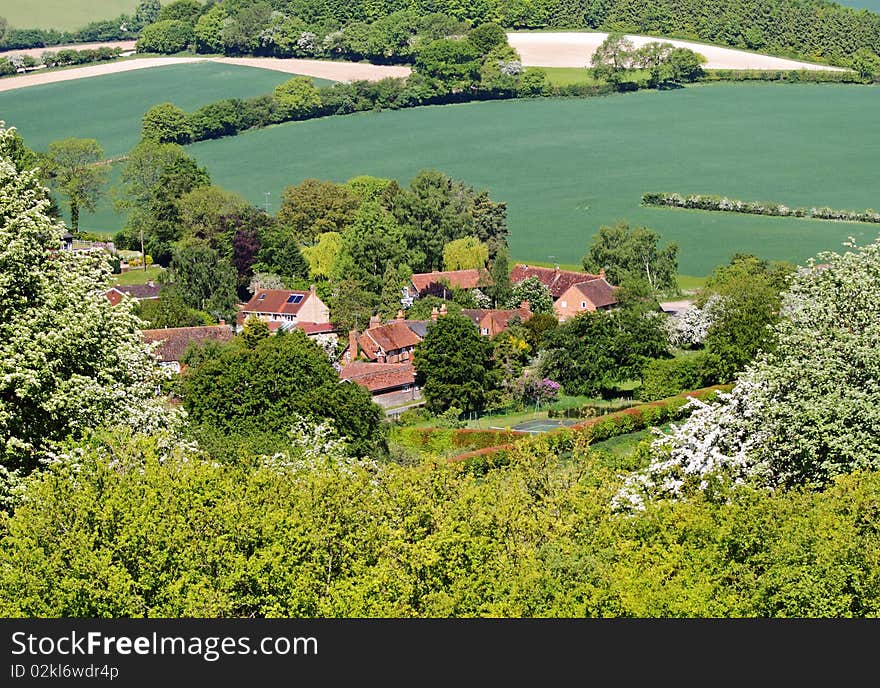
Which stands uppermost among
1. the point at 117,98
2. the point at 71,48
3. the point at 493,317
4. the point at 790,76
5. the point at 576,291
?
the point at 71,48

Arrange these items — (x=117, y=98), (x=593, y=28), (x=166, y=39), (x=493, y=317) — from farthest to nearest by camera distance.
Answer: (x=593, y=28) → (x=166, y=39) → (x=117, y=98) → (x=493, y=317)

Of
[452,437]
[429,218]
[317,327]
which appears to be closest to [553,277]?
[429,218]

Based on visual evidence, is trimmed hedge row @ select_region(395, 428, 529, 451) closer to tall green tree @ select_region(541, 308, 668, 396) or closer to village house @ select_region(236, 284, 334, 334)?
tall green tree @ select_region(541, 308, 668, 396)

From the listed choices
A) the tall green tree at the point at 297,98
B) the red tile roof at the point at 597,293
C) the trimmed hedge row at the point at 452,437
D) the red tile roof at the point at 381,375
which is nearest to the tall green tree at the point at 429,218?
the red tile roof at the point at 597,293

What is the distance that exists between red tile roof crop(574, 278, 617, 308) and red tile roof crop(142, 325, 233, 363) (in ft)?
75.7

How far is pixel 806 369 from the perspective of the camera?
117 feet

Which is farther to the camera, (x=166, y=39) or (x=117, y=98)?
(x=166, y=39)

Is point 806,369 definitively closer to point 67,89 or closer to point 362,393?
point 362,393

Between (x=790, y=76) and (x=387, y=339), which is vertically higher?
(x=387, y=339)

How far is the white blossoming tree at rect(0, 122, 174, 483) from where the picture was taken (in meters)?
29.4

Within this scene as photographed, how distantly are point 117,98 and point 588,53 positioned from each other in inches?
2387

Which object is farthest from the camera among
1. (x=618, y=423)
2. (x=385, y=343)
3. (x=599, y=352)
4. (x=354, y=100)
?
(x=354, y=100)

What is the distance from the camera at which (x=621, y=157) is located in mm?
139875

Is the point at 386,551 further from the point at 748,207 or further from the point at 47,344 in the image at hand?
the point at 748,207
